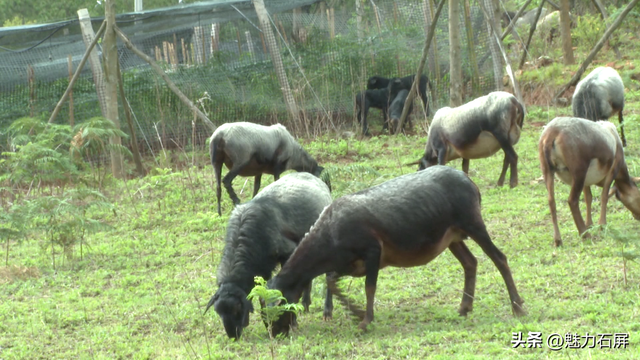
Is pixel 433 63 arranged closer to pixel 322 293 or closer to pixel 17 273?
pixel 17 273

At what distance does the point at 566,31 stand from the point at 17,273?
15.6 m

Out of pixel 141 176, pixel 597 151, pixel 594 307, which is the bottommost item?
pixel 141 176

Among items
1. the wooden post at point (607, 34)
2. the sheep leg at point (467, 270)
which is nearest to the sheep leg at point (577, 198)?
the sheep leg at point (467, 270)

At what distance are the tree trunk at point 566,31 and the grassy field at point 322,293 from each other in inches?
366

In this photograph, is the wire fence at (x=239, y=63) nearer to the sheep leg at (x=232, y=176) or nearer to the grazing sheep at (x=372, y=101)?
the grazing sheep at (x=372, y=101)

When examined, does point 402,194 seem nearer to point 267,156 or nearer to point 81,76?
point 267,156

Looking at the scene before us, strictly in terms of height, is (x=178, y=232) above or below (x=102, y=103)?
below

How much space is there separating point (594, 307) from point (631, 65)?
49.7 feet

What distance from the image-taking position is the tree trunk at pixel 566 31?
20.0 meters

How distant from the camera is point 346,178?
12523 mm

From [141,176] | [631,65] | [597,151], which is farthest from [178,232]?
[631,65]

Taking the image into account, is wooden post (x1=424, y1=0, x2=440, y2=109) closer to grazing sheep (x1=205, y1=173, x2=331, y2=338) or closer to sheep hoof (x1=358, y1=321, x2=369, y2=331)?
grazing sheep (x1=205, y1=173, x2=331, y2=338)

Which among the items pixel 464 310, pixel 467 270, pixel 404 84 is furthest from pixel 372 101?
pixel 464 310

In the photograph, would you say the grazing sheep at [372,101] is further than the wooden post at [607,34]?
Yes
